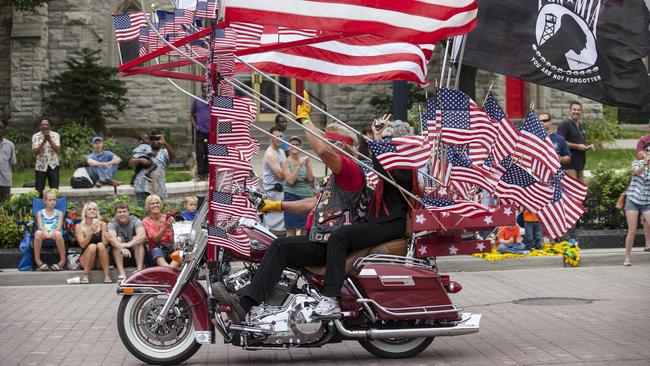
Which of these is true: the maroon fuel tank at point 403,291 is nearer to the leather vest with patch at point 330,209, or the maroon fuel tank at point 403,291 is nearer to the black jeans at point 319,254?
the black jeans at point 319,254

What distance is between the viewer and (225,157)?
28.9ft

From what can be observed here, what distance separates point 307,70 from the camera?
10.9 metres

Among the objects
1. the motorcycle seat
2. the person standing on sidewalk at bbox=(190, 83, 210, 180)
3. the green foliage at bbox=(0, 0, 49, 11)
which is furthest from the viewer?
the green foliage at bbox=(0, 0, 49, 11)

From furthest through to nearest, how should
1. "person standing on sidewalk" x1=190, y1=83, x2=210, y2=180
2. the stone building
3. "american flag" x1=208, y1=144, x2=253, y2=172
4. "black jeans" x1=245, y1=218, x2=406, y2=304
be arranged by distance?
the stone building
"person standing on sidewalk" x1=190, y1=83, x2=210, y2=180
"black jeans" x1=245, y1=218, x2=406, y2=304
"american flag" x1=208, y1=144, x2=253, y2=172

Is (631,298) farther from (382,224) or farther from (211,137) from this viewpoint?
(211,137)

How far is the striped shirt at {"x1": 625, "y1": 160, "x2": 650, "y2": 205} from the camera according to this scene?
15797mm

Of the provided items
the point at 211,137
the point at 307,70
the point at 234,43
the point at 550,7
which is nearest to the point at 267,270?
the point at 211,137

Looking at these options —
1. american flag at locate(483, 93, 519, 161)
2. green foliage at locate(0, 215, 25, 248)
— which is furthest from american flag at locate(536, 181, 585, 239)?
green foliage at locate(0, 215, 25, 248)

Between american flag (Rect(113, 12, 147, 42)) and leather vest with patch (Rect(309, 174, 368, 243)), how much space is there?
6.88 feet

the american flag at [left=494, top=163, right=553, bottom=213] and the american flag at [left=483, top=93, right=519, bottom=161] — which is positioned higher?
the american flag at [left=483, top=93, right=519, bottom=161]

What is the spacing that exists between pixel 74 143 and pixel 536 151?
61.6ft

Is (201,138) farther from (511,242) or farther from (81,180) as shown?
(511,242)

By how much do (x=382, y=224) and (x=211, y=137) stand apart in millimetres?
1592

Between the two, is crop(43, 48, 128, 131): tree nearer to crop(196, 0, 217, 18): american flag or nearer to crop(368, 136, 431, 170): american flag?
crop(196, 0, 217, 18): american flag
